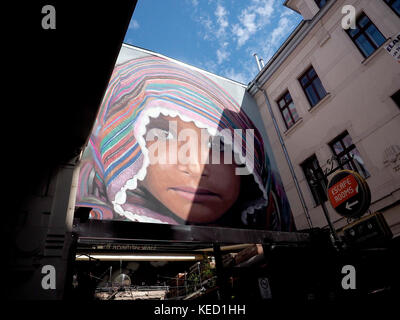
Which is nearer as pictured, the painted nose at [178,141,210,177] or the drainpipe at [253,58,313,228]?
the painted nose at [178,141,210,177]

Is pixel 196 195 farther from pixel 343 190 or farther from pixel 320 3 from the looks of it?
pixel 320 3

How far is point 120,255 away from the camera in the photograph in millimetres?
7789

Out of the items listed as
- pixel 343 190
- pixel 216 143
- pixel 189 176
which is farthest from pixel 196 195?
pixel 343 190

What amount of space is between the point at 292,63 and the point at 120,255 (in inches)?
441

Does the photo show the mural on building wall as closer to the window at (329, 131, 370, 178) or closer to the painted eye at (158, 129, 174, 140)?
the painted eye at (158, 129, 174, 140)

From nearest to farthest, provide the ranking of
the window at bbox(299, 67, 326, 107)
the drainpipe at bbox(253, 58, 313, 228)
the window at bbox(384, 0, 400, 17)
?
the window at bbox(384, 0, 400, 17) < the drainpipe at bbox(253, 58, 313, 228) < the window at bbox(299, 67, 326, 107)

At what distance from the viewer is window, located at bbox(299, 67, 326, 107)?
11.5 m

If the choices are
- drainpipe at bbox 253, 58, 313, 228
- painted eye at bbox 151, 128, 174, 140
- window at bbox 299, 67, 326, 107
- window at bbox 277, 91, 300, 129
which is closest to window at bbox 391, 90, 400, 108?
window at bbox 299, 67, 326, 107

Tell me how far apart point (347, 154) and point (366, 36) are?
14.7 ft

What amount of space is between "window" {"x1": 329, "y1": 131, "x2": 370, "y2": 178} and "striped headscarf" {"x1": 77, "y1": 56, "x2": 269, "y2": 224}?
3.02 meters

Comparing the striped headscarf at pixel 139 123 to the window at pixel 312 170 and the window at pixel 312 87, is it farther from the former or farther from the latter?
the window at pixel 312 87

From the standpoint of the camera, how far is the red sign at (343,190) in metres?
7.05
